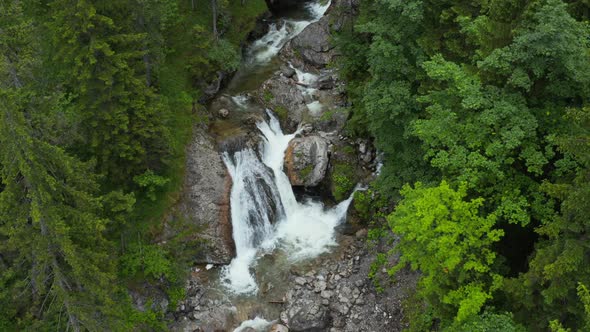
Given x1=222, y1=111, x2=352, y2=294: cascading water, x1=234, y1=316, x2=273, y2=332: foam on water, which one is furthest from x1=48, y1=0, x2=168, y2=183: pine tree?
x1=234, y1=316, x2=273, y2=332: foam on water

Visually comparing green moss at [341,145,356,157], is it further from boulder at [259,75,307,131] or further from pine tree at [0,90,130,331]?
pine tree at [0,90,130,331]

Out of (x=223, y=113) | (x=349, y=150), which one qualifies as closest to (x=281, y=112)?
(x=223, y=113)

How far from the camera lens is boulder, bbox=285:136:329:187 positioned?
2486 cm

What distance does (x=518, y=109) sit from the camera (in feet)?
43.8

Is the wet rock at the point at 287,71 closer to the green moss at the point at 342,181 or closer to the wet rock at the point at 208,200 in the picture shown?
the wet rock at the point at 208,200

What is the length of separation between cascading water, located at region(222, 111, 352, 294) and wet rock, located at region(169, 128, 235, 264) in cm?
46

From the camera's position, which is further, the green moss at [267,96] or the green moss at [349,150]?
the green moss at [267,96]

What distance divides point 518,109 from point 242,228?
14.5m

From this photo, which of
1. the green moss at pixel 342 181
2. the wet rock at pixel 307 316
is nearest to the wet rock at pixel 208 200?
the wet rock at pixel 307 316

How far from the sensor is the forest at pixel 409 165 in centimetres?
1235

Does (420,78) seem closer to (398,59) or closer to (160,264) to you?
(398,59)

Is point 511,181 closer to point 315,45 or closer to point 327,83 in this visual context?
point 327,83

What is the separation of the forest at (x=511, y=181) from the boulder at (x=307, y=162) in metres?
9.49

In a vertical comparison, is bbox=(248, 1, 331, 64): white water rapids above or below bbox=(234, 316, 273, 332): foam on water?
above
